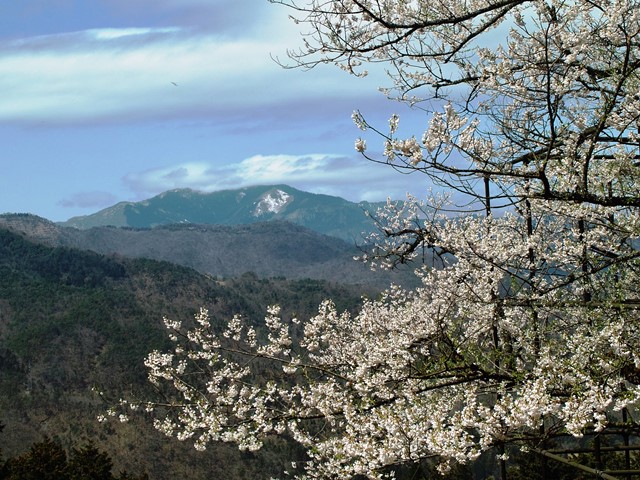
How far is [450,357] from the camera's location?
7.07 metres

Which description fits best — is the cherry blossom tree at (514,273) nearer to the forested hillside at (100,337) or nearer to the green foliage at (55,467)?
the forested hillside at (100,337)

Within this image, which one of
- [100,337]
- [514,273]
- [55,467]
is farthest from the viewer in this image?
[100,337]

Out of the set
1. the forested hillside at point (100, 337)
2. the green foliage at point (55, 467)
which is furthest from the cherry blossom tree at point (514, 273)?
the green foliage at point (55, 467)

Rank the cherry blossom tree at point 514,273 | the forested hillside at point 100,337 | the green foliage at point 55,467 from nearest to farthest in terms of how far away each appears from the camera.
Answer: the cherry blossom tree at point 514,273
the green foliage at point 55,467
the forested hillside at point 100,337

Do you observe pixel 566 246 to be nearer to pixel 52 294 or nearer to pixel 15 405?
pixel 15 405

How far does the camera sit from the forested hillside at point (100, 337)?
220 feet

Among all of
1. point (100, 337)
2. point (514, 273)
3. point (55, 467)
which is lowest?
point (55, 467)

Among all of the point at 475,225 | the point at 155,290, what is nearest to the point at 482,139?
the point at 475,225

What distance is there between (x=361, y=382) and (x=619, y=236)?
9.77ft

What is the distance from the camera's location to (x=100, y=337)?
98.9 meters

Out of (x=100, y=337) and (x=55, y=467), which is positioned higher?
(x=100, y=337)

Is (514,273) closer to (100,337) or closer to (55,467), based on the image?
(55,467)

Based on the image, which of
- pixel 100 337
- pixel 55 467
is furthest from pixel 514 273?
pixel 100 337

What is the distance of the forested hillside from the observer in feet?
220
